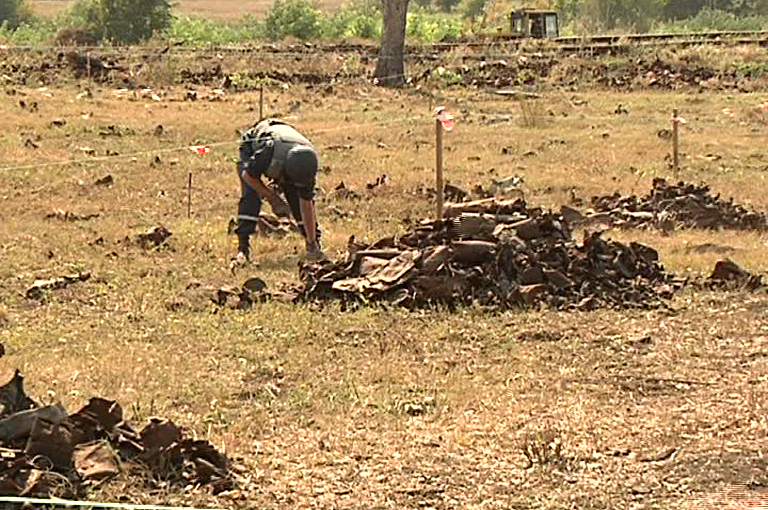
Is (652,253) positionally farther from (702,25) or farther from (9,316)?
(702,25)

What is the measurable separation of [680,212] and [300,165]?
4.62 metres

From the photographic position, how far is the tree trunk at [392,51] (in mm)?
36875

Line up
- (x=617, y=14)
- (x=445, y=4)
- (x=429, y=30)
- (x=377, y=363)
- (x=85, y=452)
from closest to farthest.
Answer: (x=85, y=452) < (x=377, y=363) < (x=429, y=30) < (x=617, y=14) < (x=445, y=4)

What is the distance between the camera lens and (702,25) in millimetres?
71312

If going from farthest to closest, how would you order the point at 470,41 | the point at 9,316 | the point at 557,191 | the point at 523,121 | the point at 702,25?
the point at 702,25
the point at 470,41
the point at 523,121
the point at 557,191
the point at 9,316

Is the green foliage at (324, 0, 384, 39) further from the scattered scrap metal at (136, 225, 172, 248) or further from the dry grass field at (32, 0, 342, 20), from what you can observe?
the scattered scrap metal at (136, 225, 172, 248)

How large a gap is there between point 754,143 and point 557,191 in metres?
6.44

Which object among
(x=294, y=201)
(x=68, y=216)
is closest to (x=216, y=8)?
(x=68, y=216)

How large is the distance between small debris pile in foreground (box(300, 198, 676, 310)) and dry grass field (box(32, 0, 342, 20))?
79.5 metres

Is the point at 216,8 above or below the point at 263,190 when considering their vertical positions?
above

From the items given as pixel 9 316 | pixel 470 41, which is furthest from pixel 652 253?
pixel 470 41

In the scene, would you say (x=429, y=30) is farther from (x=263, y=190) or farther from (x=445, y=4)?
(x=445, y=4)

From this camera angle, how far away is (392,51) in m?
37.1

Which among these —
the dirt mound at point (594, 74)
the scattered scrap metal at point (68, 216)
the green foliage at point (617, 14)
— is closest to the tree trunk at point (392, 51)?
the dirt mound at point (594, 74)
